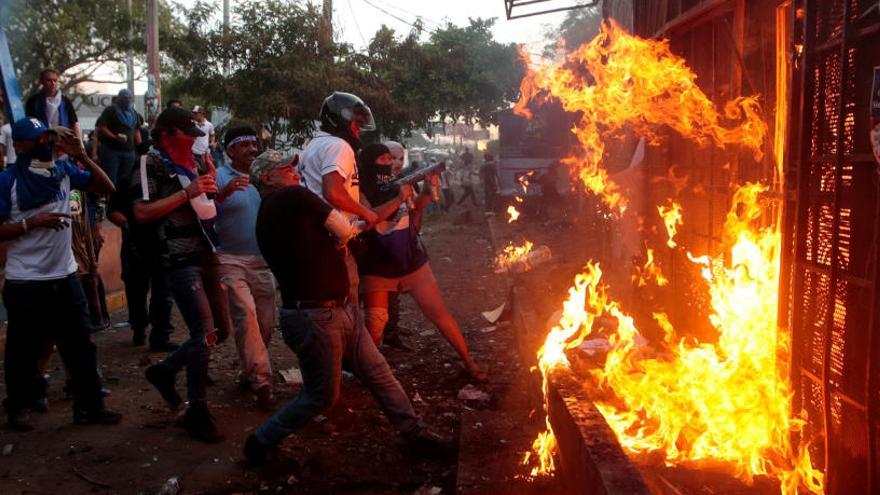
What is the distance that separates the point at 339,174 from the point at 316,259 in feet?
3.08

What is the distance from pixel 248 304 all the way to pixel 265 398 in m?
0.75

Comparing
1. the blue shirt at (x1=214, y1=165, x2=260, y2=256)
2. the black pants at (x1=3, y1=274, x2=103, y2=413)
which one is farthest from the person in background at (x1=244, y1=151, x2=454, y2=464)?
the black pants at (x1=3, y1=274, x2=103, y2=413)

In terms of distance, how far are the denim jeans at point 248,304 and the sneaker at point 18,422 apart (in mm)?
1532

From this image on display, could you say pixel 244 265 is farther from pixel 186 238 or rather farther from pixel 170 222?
pixel 170 222

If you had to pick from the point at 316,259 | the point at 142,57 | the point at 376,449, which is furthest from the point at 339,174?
the point at 142,57

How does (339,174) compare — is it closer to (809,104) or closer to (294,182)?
(294,182)

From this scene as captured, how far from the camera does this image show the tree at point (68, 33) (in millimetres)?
20703

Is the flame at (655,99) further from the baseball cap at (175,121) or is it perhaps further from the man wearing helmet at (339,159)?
the baseball cap at (175,121)

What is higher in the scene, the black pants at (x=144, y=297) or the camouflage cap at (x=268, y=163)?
the camouflage cap at (x=268, y=163)

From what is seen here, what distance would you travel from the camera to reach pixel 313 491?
4.39 meters

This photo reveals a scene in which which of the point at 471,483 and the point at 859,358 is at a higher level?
the point at 859,358

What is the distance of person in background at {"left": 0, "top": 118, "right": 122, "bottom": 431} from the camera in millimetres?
4988

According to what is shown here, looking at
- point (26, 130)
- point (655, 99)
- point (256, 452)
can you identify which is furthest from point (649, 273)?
point (26, 130)

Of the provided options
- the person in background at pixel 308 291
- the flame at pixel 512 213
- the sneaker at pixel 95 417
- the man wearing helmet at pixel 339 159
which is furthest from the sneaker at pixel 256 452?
the flame at pixel 512 213
